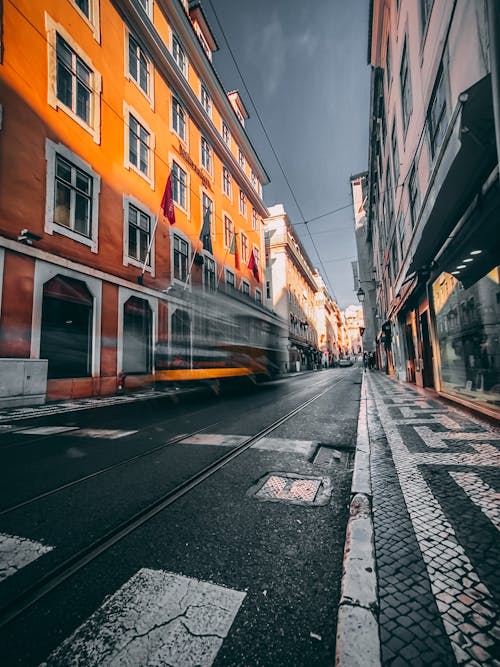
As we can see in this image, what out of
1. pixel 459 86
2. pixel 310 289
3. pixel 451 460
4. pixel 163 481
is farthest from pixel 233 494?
pixel 310 289

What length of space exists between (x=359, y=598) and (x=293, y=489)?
1.63m

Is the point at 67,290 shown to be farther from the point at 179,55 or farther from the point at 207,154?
the point at 179,55

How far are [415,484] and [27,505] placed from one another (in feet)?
12.1

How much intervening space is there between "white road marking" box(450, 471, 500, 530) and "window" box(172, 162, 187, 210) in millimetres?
19235

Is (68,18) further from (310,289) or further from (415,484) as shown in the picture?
(310,289)

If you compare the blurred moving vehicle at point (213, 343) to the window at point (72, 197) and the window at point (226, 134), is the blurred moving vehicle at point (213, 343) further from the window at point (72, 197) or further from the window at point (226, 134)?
the window at point (226, 134)

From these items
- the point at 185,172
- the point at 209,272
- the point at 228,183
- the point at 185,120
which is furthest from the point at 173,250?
the point at 228,183

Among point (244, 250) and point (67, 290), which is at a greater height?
point (244, 250)

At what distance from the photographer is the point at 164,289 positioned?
647 inches

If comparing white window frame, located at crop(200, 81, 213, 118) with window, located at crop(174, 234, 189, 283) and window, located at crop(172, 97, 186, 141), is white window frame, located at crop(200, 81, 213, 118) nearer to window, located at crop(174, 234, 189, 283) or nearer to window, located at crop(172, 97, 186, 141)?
window, located at crop(172, 97, 186, 141)

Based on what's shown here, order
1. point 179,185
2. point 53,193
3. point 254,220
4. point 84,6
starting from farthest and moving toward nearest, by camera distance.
→ point 254,220 → point 179,185 → point 84,6 → point 53,193

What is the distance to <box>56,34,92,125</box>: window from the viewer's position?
11.6 m

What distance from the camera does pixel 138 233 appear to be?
15.1 metres

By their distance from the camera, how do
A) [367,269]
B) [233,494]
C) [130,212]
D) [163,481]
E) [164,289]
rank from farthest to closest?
[367,269] < [164,289] < [130,212] < [163,481] < [233,494]
